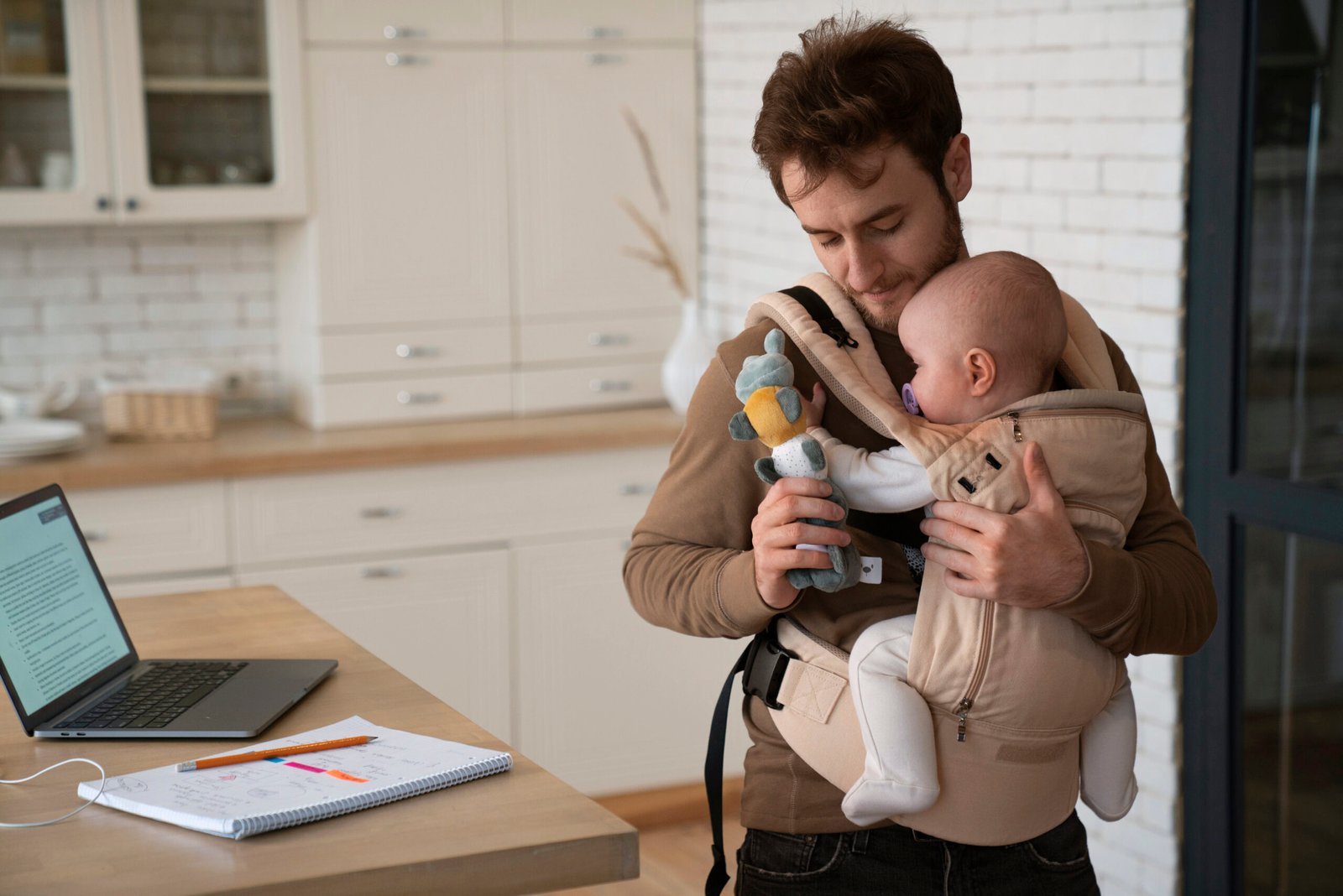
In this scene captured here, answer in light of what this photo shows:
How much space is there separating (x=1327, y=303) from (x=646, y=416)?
188 cm

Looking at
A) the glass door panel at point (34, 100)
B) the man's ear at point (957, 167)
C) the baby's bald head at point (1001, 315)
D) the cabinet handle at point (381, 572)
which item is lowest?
the cabinet handle at point (381, 572)

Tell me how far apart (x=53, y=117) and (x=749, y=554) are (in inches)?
109

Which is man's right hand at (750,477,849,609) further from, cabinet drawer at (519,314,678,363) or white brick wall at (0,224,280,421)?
white brick wall at (0,224,280,421)

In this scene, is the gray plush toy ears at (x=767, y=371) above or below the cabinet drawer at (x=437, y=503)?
above

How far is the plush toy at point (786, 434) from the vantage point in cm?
147

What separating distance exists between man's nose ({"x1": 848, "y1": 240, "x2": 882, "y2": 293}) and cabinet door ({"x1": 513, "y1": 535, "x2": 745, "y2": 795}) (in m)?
2.32

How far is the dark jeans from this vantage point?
159 centimetres

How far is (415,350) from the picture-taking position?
13.1 ft

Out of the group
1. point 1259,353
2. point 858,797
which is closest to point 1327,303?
point 1259,353

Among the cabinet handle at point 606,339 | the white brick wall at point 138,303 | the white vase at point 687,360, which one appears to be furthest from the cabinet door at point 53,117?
the white vase at point 687,360

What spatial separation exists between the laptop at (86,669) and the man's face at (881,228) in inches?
31.9

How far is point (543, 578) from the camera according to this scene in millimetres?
3857

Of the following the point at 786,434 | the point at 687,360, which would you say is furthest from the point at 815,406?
the point at 687,360

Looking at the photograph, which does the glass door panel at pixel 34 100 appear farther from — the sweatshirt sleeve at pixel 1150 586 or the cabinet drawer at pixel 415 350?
the sweatshirt sleeve at pixel 1150 586
